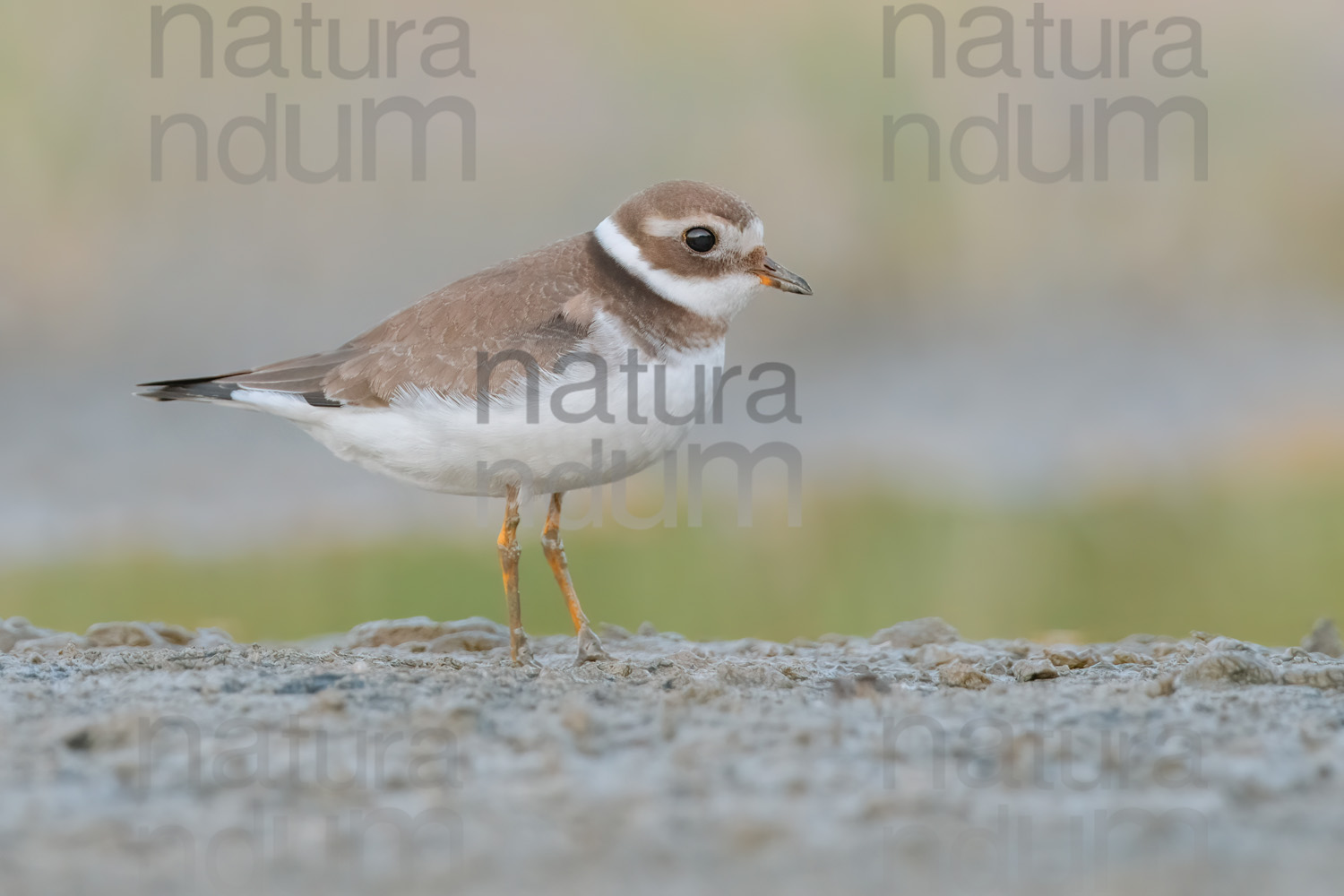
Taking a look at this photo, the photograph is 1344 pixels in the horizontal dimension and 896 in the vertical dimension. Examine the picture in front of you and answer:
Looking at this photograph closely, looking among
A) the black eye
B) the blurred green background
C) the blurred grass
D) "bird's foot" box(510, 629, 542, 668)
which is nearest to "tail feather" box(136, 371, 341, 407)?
"bird's foot" box(510, 629, 542, 668)

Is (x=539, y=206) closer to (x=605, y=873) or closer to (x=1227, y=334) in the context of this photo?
(x=1227, y=334)

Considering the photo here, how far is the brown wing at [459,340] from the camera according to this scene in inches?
238

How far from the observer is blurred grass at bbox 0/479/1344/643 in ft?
31.8

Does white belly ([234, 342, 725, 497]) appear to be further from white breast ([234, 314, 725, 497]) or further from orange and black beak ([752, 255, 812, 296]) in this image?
orange and black beak ([752, 255, 812, 296])

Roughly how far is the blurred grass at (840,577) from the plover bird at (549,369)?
2953 millimetres

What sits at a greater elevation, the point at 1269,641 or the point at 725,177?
the point at 725,177

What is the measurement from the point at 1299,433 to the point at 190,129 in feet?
44.2

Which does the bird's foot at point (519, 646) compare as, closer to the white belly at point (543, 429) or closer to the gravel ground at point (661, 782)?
the white belly at point (543, 429)

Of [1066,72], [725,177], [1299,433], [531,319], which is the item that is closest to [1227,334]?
[1299,433]

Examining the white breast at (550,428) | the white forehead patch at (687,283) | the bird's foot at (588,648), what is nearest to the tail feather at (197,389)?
the white breast at (550,428)

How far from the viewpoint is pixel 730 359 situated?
52.0ft

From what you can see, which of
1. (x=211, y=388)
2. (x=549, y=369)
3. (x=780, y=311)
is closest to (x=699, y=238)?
(x=549, y=369)

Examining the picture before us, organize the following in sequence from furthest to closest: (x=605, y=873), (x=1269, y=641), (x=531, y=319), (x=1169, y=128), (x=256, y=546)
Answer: (x=1169, y=128), (x=256, y=546), (x=1269, y=641), (x=531, y=319), (x=605, y=873)

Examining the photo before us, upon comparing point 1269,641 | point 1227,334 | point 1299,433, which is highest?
point 1227,334
